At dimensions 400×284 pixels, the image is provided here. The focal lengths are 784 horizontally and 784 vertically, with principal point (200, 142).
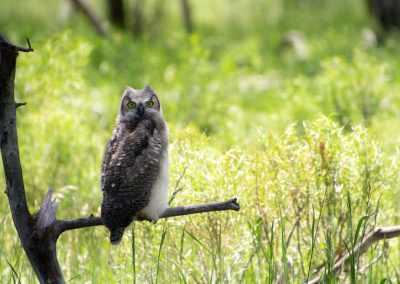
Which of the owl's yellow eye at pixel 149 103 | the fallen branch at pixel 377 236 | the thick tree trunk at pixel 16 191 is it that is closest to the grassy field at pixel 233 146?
the fallen branch at pixel 377 236

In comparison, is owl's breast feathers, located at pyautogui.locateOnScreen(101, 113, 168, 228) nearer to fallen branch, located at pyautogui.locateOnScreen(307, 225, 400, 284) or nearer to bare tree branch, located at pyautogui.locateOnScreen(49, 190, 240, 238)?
bare tree branch, located at pyautogui.locateOnScreen(49, 190, 240, 238)

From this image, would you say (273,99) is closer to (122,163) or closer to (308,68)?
(308,68)

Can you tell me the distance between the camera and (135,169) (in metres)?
3.31

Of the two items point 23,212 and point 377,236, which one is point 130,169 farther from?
point 377,236

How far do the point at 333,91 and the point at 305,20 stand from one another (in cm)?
Result: 714

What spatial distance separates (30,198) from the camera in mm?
5590

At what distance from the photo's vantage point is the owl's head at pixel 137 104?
3.66m

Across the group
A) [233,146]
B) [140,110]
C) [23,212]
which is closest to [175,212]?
[23,212]

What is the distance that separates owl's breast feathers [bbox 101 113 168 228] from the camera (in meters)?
3.18

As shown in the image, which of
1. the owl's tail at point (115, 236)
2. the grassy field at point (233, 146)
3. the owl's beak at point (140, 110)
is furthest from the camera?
the grassy field at point (233, 146)

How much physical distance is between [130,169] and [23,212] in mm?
497

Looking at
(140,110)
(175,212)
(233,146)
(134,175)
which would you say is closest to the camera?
(175,212)

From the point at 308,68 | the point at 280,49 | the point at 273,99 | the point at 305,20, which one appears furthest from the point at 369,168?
the point at 305,20

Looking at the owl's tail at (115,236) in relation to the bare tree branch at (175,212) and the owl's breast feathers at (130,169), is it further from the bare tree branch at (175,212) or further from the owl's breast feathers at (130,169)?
the bare tree branch at (175,212)
